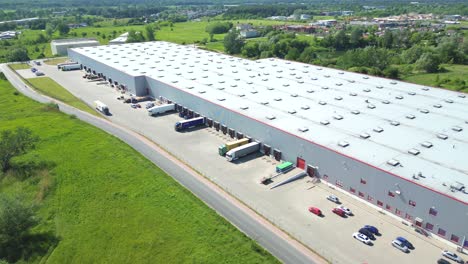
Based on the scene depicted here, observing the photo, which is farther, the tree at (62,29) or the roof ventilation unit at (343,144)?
the tree at (62,29)

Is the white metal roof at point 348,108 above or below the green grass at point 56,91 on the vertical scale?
above

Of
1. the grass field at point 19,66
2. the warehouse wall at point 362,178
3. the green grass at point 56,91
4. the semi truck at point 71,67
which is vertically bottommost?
the grass field at point 19,66

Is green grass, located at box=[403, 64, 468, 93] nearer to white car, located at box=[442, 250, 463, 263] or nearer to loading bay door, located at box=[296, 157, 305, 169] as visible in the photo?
loading bay door, located at box=[296, 157, 305, 169]

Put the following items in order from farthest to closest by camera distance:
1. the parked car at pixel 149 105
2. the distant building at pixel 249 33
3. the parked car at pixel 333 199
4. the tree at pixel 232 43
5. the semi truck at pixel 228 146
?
the distant building at pixel 249 33
the tree at pixel 232 43
the parked car at pixel 149 105
the semi truck at pixel 228 146
the parked car at pixel 333 199

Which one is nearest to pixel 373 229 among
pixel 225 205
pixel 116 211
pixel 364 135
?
pixel 364 135

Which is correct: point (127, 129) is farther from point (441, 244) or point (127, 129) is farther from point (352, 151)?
point (441, 244)

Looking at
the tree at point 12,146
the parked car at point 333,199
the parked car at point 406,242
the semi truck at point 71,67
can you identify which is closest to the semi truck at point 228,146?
the parked car at point 333,199

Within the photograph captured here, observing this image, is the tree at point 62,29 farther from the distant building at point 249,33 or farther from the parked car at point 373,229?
the parked car at point 373,229
